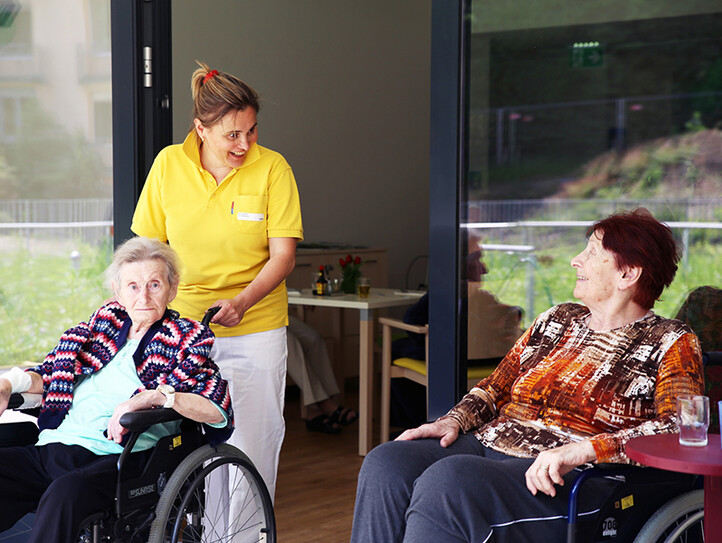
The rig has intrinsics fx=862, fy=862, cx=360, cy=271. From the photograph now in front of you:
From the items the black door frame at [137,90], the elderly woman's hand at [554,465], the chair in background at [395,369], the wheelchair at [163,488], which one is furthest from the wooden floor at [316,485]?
the elderly woman's hand at [554,465]

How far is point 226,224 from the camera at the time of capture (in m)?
2.65

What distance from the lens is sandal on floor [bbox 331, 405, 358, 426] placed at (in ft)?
16.4

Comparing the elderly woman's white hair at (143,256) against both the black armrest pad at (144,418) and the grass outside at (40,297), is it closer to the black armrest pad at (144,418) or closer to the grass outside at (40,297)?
the black armrest pad at (144,418)

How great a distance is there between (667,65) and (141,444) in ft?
6.40

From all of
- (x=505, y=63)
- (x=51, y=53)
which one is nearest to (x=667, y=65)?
(x=505, y=63)

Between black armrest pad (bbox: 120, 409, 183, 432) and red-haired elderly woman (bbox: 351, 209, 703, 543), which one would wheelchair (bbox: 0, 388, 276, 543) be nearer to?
black armrest pad (bbox: 120, 409, 183, 432)

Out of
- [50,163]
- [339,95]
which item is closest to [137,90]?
[50,163]

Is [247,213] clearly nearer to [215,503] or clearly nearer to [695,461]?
[215,503]

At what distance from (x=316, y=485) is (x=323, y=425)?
1.04 m

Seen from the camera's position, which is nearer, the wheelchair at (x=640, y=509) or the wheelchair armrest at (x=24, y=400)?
the wheelchair at (x=640, y=509)

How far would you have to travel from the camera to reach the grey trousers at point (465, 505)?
1856mm

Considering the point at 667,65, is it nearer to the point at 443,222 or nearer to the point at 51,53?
the point at 443,222

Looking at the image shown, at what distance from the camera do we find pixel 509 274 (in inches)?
115

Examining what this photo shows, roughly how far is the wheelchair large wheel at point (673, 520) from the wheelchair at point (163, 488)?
1045mm
